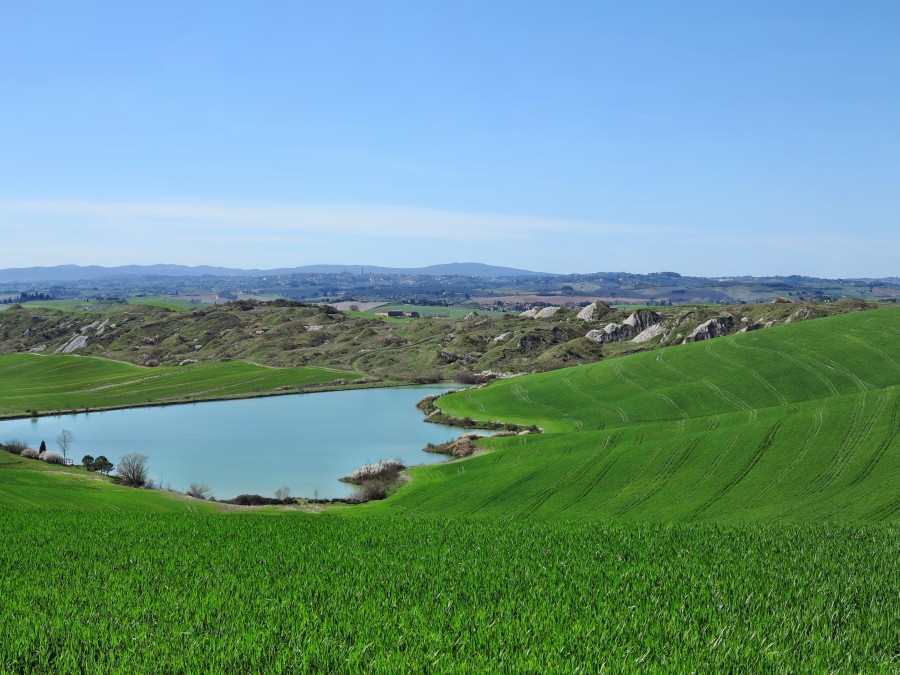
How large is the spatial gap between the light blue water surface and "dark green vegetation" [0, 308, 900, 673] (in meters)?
18.4

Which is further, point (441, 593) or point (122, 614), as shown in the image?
point (441, 593)

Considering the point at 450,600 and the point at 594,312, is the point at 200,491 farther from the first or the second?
the point at 594,312

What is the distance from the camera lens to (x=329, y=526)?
28672 mm

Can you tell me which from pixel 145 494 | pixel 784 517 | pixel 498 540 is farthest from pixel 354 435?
pixel 498 540

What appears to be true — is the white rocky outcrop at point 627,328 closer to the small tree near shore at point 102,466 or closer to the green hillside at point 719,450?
the green hillside at point 719,450

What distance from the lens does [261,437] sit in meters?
83.7

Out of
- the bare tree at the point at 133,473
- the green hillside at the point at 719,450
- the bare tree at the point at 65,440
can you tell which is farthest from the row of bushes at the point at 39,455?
the green hillside at the point at 719,450

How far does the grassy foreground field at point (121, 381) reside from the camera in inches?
4557

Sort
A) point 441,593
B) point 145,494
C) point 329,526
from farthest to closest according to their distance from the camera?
1. point 145,494
2. point 329,526
3. point 441,593

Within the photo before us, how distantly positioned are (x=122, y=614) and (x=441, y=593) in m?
6.70

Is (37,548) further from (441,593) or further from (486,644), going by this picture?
(486,644)

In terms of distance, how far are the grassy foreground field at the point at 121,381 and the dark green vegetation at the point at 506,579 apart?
239ft

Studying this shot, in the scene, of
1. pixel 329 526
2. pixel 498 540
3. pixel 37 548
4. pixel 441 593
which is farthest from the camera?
pixel 329 526

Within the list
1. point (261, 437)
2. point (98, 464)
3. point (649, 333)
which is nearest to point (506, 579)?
point (98, 464)
